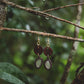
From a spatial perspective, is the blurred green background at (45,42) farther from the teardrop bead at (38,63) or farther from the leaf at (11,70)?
the teardrop bead at (38,63)

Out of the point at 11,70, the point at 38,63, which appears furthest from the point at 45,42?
A: the point at 38,63

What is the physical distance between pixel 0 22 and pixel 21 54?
189 cm

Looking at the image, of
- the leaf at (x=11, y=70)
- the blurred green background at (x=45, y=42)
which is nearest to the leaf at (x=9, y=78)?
the leaf at (x=11, y=70)

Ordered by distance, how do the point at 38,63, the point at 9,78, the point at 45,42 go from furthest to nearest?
the point at 45,42
the point at 9,78
the point at 38,63

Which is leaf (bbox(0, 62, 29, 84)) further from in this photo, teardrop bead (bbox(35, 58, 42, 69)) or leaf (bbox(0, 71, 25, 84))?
teardrop bead (bbox(35, 58, 42, 69))

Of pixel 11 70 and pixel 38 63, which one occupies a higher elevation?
pixel 38 63

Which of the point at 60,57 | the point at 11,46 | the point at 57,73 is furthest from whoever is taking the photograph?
the point at 11,46

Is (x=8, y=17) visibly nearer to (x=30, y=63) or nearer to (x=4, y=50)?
(x=4, y=50)

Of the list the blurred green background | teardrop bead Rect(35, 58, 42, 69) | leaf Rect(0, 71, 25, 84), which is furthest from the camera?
the blurred green background

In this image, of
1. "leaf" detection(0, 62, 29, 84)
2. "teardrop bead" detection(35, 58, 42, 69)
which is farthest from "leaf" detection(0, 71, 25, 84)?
"teardrop bead" detection(35, 58, 42, 69)

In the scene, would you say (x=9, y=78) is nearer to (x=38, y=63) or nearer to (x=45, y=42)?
(x=38, y=63)

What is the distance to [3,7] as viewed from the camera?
657 mm

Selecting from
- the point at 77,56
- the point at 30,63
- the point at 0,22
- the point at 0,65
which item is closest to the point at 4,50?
the point at 30,63

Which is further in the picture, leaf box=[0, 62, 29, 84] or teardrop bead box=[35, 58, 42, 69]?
leaf box=[0, 62, 29, 84]
